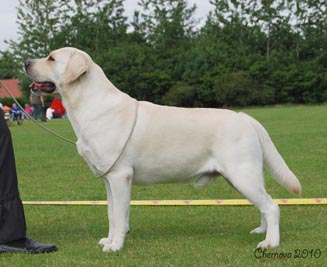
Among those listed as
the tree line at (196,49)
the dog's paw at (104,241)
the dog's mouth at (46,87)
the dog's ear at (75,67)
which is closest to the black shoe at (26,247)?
the dog's paw at (104,241)

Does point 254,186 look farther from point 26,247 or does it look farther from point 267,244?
point 26,247

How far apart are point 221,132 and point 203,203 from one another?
7.91ft

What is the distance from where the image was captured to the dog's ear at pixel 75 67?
5.40 meters

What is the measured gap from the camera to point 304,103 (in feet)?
237

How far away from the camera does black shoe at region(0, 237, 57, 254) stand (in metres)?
5.27

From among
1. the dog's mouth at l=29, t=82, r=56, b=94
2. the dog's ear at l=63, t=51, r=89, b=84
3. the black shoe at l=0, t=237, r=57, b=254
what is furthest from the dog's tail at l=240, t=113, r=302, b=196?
the black shoe at l=0, t=237, r=57, b=254

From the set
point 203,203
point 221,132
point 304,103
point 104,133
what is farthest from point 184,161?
point 304,103

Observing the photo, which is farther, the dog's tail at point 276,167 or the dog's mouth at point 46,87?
the dog's tail at point 276,167

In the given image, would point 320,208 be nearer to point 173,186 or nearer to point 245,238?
point 245,238

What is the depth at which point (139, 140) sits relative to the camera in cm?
548

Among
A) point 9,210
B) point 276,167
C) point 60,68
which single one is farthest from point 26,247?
point 276,167

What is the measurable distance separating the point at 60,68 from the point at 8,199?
1.32 metres

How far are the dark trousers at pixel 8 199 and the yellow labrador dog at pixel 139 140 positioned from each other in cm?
65

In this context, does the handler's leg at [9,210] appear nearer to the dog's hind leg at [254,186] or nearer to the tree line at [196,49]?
the dog's hind leg at [254,186]
